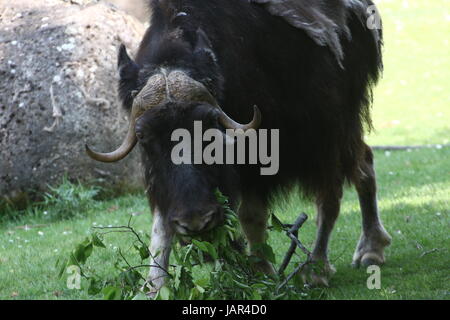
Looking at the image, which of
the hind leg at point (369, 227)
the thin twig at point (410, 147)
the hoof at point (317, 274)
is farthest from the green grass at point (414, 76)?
the hoof at point (317, 274)

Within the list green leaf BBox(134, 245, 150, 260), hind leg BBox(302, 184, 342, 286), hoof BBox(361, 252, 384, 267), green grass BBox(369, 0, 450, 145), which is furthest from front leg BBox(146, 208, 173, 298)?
green grass BBox(369, 0, 450, 145)

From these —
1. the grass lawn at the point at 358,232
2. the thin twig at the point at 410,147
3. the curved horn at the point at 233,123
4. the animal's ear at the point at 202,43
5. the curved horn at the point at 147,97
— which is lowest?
the thin twig at the point at 410,147

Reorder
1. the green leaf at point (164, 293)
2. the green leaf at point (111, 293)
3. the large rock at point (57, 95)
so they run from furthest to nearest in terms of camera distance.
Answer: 1. the large rock at point (57, 95)
2. the green leaf at point (111, 293)
3. the green leaf at point (164, 293)

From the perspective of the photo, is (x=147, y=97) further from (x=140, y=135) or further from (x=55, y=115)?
(x=55, y=115)

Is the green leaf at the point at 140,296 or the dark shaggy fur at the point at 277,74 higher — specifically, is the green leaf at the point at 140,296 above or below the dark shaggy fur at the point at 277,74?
below

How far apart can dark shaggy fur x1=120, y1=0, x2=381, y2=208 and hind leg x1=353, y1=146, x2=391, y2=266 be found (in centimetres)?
28

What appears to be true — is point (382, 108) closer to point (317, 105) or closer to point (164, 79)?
point (317, 105)

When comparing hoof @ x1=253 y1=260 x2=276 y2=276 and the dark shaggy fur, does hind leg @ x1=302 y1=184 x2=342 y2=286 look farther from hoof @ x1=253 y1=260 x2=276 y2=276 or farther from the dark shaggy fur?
hoof @ x1=253 y1=260 x2=276 y2=276

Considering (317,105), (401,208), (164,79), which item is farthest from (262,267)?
(401,208)

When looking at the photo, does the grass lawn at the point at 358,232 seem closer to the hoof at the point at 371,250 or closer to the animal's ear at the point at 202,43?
the hoof at the point at 371,250

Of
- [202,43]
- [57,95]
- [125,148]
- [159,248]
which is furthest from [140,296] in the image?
[57,95]

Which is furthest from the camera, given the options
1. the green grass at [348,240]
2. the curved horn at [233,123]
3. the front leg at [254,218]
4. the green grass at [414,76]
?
the green grass at [414,76]

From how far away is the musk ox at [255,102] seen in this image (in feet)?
12.2

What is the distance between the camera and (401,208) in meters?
6.65
